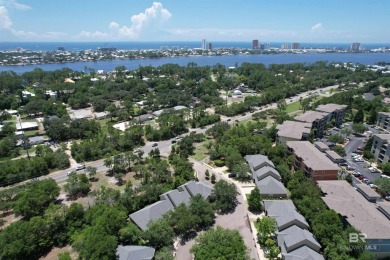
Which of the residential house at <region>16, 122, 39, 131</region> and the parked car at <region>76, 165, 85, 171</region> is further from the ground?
the residential house at <region>16, 122, 39, 131</region>

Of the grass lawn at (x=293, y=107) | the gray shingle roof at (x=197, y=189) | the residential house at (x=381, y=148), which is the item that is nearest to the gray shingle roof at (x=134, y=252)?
the gray shingle roof at (x=197, y=189)

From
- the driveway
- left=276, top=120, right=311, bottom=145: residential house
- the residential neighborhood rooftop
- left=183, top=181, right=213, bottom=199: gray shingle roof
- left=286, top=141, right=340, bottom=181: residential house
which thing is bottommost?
the driveway

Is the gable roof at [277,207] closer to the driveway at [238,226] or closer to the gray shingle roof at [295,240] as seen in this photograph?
the gray shingle roof at [295,240]

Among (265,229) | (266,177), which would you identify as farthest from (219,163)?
(265,229)

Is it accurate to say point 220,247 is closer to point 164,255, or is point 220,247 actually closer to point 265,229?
point 164,255

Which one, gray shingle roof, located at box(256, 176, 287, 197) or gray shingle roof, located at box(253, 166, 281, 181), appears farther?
gray shingle roof, located at box(253, 166, 281, 181)

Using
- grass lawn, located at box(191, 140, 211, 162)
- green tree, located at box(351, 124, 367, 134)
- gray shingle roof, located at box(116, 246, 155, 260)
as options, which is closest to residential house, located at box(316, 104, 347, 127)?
green tree, located at box(351, 124, 367, 134)

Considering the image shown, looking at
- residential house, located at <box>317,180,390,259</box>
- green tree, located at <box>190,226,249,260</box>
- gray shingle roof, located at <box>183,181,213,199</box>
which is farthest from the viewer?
gray shingle roof, located at <box>183,181,213,199</box>

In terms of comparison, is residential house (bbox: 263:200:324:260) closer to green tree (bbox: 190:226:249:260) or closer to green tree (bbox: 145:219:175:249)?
green tree (bbox: 190:226:249:260)

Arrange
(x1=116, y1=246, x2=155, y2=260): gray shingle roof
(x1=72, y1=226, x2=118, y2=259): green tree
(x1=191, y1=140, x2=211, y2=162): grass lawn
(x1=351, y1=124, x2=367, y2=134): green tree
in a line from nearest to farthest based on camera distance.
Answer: (x1=72, y1=226, x2=118, y2=259): green tree
(x1=116, y1=246, x2=155, y2=260): gray shingle roof
(x1=191, y1=140, x2=211, y2=162): grass lawn
(x1=351, y1=124, x2=367, y2=134): green tree
